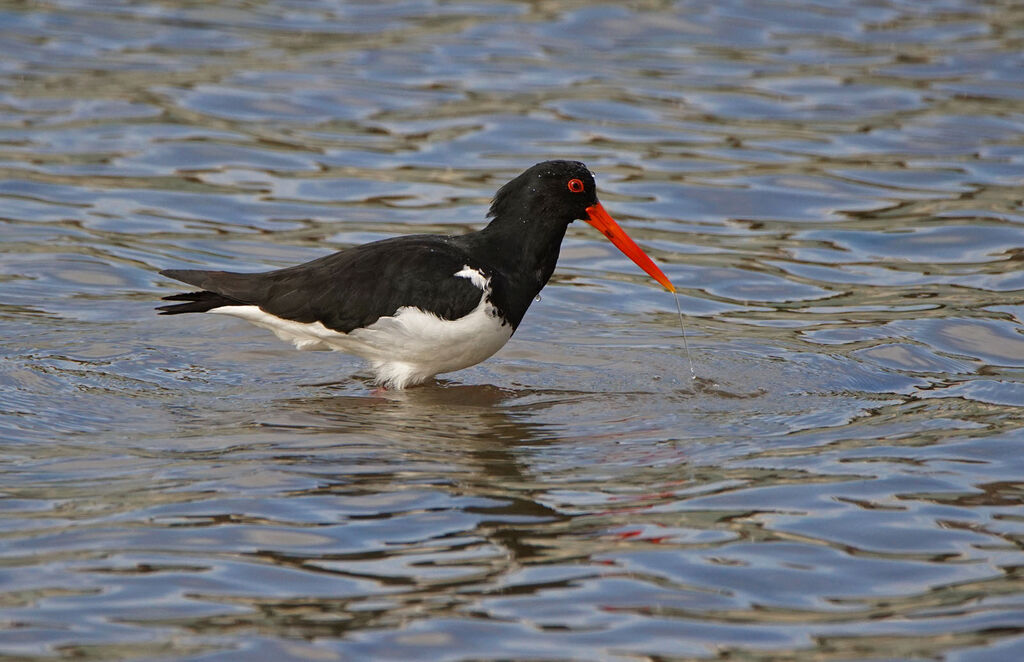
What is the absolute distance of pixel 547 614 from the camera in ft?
16.5

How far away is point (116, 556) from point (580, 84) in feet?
31.1

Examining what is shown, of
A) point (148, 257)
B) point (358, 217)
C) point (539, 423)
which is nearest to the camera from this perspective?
point (539, 423)

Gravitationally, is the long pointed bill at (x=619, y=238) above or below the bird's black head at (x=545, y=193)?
below

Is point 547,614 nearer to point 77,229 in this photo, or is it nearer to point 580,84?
point 77,229

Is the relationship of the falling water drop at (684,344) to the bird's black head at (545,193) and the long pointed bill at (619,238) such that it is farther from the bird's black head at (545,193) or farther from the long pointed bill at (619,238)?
the bird's black head at (545,193)

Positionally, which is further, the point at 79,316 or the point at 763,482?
the point at 79,316

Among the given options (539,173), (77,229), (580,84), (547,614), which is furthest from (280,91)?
(547,614)

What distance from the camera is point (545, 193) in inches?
308

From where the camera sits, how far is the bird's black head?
7.79 m

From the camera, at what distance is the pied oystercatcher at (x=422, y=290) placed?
7.41 m

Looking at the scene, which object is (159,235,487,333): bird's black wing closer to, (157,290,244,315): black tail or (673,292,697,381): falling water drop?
(157,290,244,315): black tail

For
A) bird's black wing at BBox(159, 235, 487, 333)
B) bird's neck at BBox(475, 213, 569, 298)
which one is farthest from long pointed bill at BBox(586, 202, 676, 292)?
Answer: bird's black wing at BBox(159, 235, 487, 333)

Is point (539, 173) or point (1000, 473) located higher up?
point (539, 173)

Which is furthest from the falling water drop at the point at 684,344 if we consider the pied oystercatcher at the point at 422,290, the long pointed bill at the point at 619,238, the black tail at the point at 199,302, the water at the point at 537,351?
the black tail at the point at 199,302
